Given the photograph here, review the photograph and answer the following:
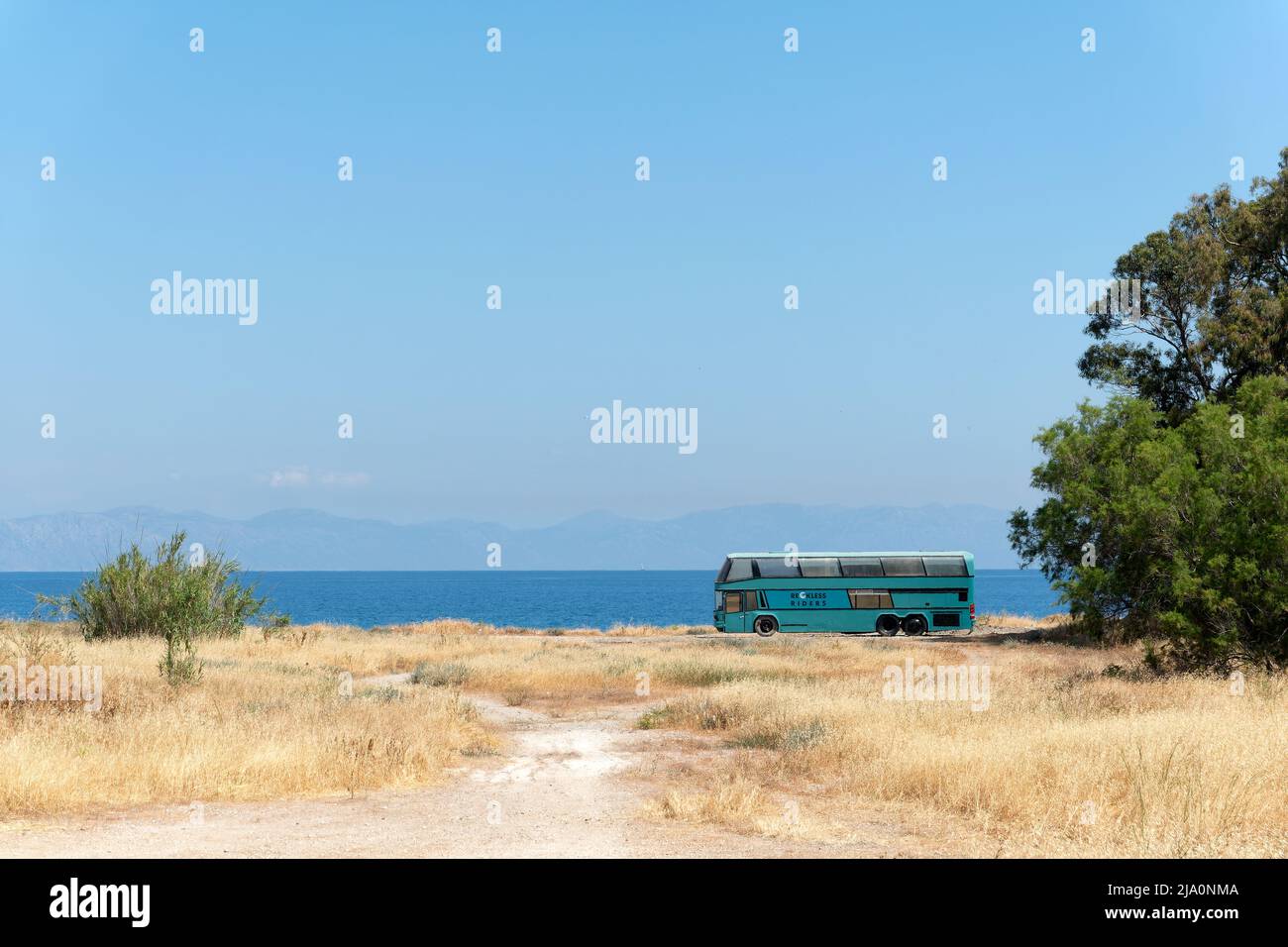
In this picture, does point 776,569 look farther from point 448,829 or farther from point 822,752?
point 448,829

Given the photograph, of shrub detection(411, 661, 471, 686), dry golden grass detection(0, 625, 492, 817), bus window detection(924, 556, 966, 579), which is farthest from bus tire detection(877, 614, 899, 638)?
dry golden grass detection(0, 625, 492, 817)

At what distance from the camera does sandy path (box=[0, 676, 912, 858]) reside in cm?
1082

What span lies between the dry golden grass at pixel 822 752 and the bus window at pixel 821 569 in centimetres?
2533

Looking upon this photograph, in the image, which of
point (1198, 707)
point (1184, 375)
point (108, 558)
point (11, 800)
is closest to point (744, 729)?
point (1198, 707)

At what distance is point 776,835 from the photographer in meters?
11.7

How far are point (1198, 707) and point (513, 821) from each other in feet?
38.3

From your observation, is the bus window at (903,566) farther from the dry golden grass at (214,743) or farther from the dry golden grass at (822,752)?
the dry golden grass at (214,743)

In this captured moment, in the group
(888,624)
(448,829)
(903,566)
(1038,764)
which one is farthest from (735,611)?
(448,829)

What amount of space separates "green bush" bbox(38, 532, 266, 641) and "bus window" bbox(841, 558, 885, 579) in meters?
29.0

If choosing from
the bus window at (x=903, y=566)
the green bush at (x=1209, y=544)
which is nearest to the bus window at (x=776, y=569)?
the bus window at (x=903, y=566)

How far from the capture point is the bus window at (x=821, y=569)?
52.7 metres

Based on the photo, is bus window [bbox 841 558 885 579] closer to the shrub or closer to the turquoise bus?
the turquoise bus

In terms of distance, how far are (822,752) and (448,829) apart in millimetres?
6771
